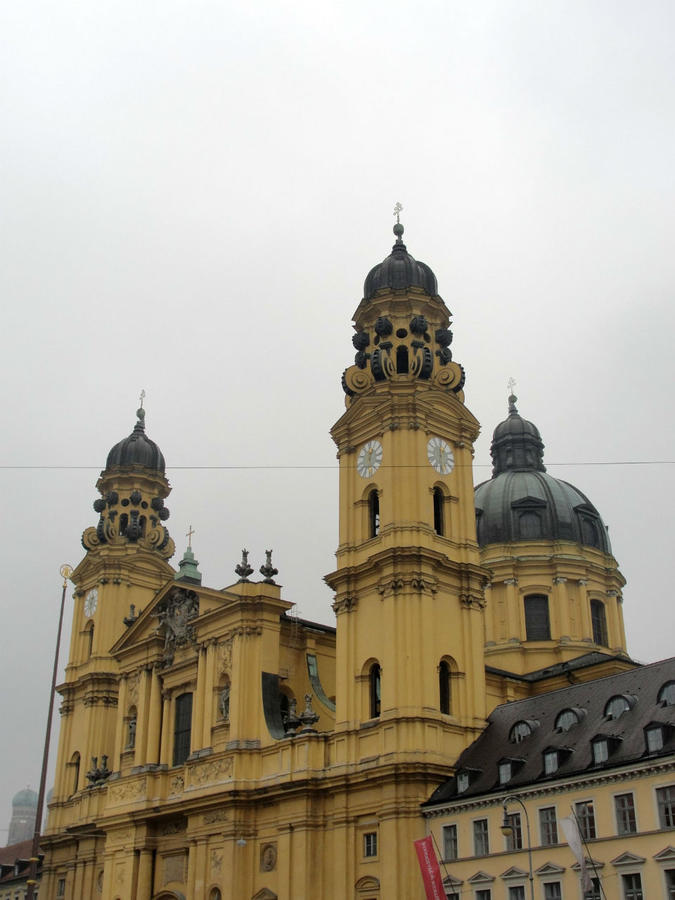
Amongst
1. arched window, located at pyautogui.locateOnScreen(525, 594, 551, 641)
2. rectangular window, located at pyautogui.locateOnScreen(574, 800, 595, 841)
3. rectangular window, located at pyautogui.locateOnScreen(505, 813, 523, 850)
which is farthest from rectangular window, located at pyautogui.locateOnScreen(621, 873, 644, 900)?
arched window, located at pyautogui.locateOnScreen(525, 594, 551, 641)

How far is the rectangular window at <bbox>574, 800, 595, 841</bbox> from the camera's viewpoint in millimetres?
33875

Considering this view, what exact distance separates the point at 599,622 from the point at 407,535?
76.1 ft

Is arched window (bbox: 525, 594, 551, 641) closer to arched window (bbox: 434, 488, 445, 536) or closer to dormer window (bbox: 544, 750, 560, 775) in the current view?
arched window (bbox: 434, 488, 445, 536)

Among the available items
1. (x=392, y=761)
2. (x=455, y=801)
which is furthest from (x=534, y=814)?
(x=392, y=761)

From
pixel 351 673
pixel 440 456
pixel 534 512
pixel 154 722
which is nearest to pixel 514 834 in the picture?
pixel 351 673

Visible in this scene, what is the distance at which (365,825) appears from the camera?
4109cm

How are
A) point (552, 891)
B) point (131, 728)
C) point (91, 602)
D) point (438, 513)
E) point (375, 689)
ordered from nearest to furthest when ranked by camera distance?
point (552, 891)
point (375, 689)
point (438, 513)
point (131, 728)
point (91, 602)

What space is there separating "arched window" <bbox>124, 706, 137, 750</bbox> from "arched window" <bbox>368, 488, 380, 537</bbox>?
18020mm

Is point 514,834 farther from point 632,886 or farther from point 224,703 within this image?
point 224,703

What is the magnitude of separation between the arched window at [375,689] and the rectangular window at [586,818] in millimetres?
10332

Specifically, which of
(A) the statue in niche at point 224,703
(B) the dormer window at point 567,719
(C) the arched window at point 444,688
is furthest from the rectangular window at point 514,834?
(A) the statue in niche at point 224,703

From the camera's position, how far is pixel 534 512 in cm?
6456

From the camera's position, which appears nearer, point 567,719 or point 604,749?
point 604,749

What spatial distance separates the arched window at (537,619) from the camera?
6141 centimetres
